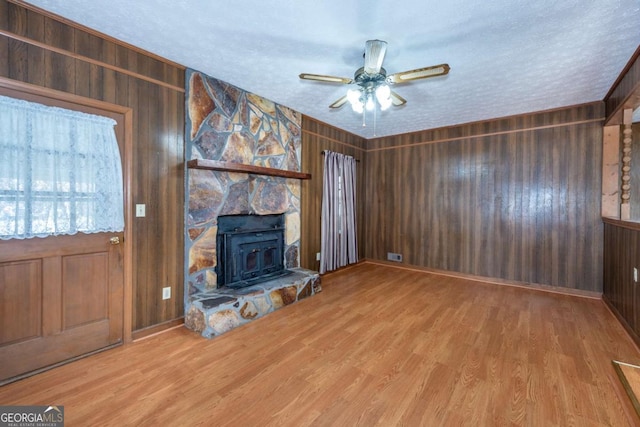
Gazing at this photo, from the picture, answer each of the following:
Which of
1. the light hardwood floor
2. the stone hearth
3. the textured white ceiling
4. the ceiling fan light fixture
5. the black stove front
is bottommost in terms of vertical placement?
the light hardwood floor

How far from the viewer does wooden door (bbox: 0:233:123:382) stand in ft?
6.18

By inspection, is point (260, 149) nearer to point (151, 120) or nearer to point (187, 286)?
point (151, 120)

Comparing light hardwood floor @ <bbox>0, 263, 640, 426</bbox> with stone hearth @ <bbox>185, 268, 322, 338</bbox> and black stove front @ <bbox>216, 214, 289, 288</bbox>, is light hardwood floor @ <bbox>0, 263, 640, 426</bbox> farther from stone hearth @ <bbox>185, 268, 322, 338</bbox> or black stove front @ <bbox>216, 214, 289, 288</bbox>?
black stove front @ <bbox>216, 214, 289, 288</bbox>

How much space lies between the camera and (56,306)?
6.79 feet

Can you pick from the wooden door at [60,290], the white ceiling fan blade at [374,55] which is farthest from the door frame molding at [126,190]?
the white ceiling fan blade at [374,55]

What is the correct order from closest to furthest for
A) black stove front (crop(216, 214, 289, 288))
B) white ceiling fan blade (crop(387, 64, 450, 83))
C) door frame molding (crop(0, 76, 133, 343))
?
white ceiling fan blade (crop(387, 64, 450, 83))
door frame molding (crop(0, 76, 133, 343))
black stove front (crop(216, 214, 289, 288))

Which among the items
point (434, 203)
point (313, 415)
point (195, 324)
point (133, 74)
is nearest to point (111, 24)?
point (133, 74)

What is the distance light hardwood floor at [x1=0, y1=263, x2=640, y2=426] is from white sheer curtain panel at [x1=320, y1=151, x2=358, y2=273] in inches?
66.9

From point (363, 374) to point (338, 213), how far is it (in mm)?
3120

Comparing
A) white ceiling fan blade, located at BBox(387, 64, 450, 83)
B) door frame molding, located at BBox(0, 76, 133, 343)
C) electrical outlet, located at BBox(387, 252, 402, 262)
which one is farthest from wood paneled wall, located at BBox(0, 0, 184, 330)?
electrical outlet, located at BBox(387, 252, 402, 262)

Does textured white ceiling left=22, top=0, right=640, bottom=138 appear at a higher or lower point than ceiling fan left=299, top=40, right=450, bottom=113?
higher

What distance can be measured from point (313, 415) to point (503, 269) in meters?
4.00

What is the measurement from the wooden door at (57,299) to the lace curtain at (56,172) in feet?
0.43

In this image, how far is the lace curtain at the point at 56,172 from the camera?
6.00 ft
